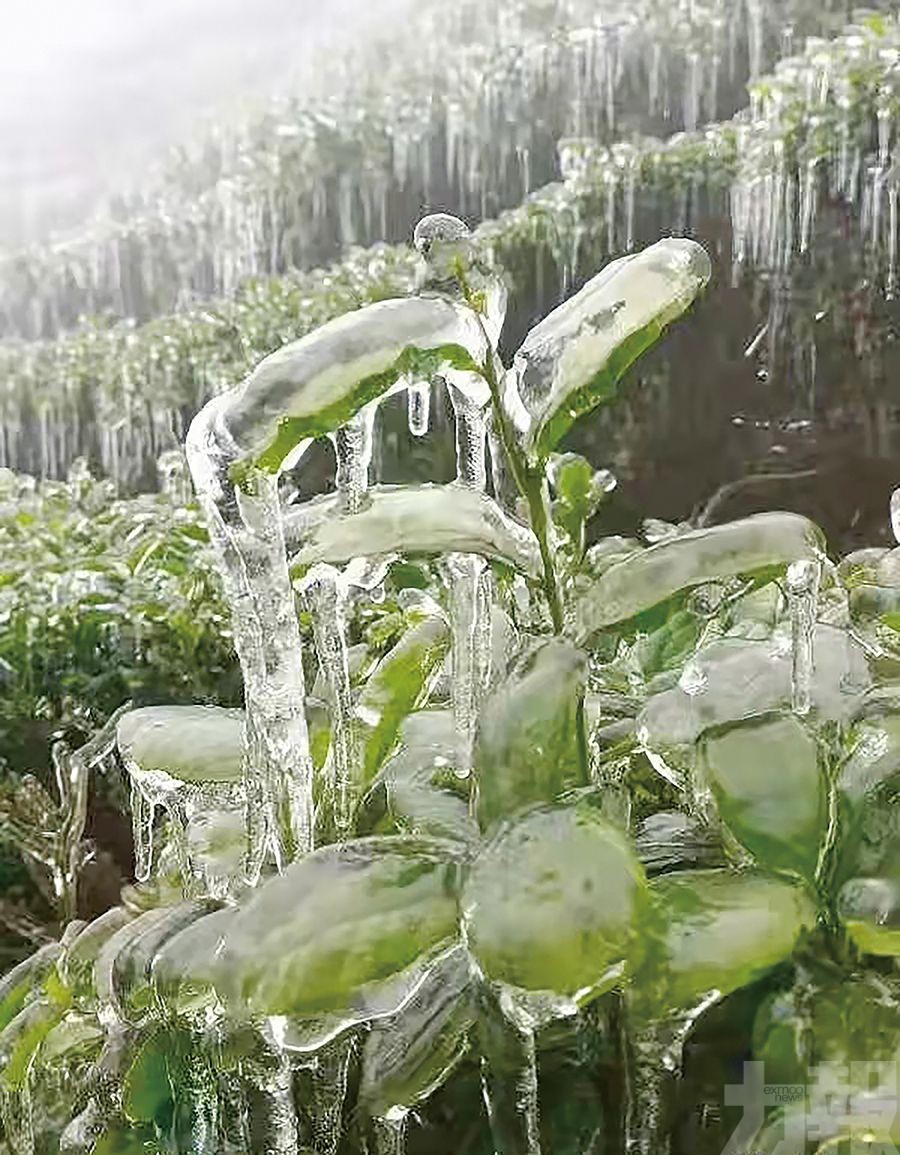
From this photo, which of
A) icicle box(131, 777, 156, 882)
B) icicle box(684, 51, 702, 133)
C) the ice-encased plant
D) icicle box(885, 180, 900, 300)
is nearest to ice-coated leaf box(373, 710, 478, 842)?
the ice-encased plant

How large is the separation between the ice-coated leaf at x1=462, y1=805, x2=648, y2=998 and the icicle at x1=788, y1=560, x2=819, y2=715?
13cm

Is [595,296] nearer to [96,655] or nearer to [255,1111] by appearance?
[255,1111]

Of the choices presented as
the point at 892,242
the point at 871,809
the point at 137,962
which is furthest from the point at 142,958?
the point at 892,242

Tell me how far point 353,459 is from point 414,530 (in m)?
0.05

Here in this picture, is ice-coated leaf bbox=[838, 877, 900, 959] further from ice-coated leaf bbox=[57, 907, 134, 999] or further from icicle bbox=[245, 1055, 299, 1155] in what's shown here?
ice-coated leaf bbox=[57, 907, 134, 999]

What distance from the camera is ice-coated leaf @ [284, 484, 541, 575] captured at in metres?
0.38

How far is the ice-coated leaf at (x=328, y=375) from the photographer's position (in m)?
0.33

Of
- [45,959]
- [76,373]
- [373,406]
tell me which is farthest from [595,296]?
[76,373]

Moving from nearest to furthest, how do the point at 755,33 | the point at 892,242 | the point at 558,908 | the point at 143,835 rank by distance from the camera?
the point at 558,908
the point at 143,835
the point at 892,242
the point at 755,33

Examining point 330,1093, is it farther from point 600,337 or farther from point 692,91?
point 692,91

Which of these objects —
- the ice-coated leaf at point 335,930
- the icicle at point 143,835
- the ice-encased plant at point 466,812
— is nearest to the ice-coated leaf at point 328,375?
the ice-encased plant at point 466,812

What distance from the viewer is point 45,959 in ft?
1.79

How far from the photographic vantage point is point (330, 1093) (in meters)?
0.37

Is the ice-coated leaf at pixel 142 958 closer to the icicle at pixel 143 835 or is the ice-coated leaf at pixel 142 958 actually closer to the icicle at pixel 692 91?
the icicle at pixel 143 835
